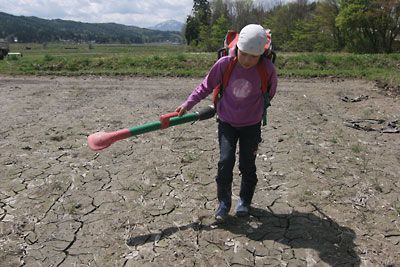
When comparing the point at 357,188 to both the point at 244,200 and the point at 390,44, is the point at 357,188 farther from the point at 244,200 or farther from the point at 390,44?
the point at 390,44

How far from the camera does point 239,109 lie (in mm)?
3402

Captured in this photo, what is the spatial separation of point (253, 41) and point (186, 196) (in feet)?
6.09

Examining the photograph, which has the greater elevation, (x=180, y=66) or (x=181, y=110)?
(x=181, y=110)

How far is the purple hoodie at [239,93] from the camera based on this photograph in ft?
10.9

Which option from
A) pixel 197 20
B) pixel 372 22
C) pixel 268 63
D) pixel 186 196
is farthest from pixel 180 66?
pixel 197 20

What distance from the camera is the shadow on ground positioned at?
3.21 m

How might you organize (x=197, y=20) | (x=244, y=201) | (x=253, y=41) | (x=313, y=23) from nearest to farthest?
(x=253, y=41) → (x=244, y=201) → (x=313, y=23) → (x=197, y=20)

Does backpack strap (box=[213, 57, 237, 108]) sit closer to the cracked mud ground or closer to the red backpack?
the red backpack

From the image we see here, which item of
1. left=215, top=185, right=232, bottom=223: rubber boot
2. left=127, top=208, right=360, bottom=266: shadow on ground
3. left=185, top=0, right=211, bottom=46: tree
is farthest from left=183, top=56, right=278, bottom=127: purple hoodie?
left=185, top=0, right=211, bottom=46: tree

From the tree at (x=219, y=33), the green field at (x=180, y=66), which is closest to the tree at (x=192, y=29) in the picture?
the tree at (x=219, y=33)

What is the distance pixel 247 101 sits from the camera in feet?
11.1

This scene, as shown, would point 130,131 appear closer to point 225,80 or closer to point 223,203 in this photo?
point 225,80

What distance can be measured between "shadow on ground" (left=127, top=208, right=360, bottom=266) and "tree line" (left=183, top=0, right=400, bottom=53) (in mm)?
25885

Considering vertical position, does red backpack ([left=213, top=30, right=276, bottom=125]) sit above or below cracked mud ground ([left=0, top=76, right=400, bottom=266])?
above
